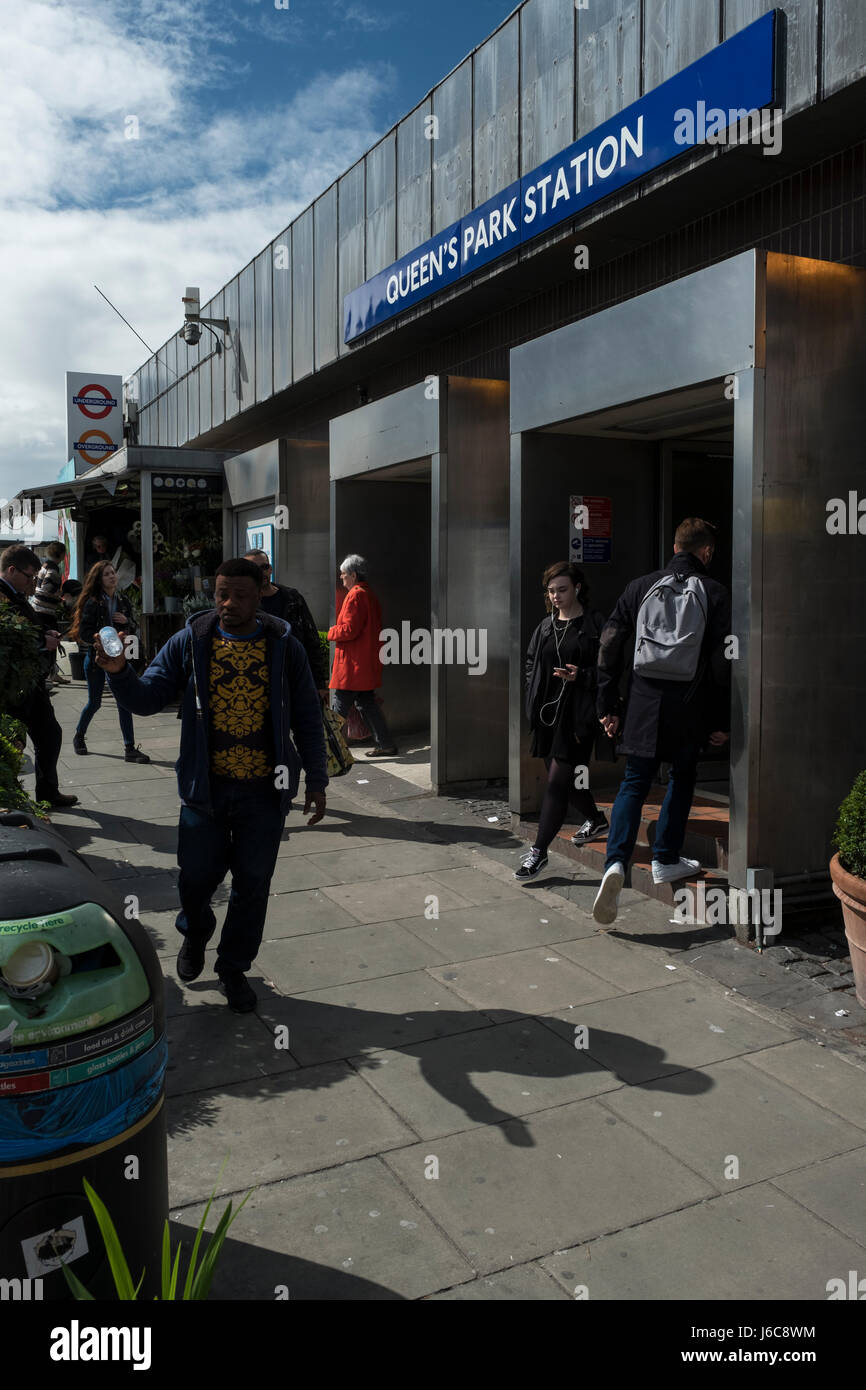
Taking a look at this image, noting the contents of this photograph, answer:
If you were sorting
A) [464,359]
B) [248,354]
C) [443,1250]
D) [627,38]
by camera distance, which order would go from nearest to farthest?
[443,1250]
[627,38]
[464,359]
[248,354]

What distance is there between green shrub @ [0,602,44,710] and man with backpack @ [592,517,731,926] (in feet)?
10.6

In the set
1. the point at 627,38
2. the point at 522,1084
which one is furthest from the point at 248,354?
the point at 522,1084

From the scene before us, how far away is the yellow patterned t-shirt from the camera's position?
4.42 m

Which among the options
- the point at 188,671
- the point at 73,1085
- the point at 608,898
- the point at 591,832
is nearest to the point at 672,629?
the point at 608,898

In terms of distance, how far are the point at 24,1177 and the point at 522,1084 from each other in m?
2.15

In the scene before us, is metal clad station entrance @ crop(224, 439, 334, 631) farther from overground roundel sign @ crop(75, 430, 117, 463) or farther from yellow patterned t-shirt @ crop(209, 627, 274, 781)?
overground roundel sign @ crop(75, 430, 117, 463)

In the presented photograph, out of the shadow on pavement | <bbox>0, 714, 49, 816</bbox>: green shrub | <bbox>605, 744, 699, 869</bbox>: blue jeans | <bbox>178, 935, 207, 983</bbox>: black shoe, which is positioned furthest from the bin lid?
<bbox>605, 744, 699, 869</bbox>: blue jeans

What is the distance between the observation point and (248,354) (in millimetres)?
15352

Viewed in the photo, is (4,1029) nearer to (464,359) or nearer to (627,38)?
(627,38)

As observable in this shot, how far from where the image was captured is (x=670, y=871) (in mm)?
5867

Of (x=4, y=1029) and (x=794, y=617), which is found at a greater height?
(x=794, y=617)

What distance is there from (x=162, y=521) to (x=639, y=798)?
1307 centimetres

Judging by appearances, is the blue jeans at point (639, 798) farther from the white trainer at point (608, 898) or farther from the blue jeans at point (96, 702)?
the blue jeans at point (96, 702)
